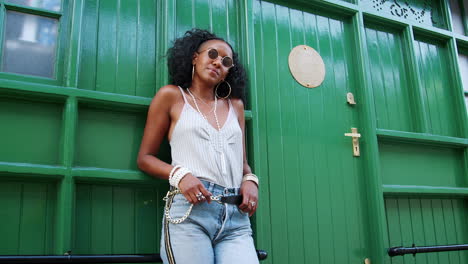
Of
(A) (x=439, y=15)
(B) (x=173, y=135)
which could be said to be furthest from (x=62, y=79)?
(A) (x=439, y=15)

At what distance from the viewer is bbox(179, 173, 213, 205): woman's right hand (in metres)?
1.70

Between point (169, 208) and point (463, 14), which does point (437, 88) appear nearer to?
point (463, 14)

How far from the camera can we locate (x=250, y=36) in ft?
8.62

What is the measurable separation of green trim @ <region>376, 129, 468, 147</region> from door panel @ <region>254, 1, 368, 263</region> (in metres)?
0.24

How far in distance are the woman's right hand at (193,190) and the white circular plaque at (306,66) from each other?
1.39 meters

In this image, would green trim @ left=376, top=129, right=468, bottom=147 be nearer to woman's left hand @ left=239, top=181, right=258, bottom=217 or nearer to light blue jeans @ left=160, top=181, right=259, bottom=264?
woman's left hand @ left=239, top=181, right=258, bottom=217

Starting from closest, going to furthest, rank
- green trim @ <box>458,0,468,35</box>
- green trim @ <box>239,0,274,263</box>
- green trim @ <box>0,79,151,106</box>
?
green trim @ <box>0,79,151,106</box> → green trim @ <box>239,0,274,263</box> → green trim @ <box>458,0,468,35</box>

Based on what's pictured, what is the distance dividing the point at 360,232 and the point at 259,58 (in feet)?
4.55

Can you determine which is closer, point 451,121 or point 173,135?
point 173,135

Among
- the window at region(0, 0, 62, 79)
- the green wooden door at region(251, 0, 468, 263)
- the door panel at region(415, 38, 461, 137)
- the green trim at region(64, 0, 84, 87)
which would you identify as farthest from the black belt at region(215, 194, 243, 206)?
the door panel at region(415, 38, 461, 137)

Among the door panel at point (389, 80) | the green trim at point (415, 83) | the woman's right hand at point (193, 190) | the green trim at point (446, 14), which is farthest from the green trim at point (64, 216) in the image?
the green trim at point (446, 14)

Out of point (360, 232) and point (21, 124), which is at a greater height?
point (21, 124)

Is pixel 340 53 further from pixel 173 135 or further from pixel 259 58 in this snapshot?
pixel 173 135

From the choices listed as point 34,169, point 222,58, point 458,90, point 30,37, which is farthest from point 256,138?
point 458,90
